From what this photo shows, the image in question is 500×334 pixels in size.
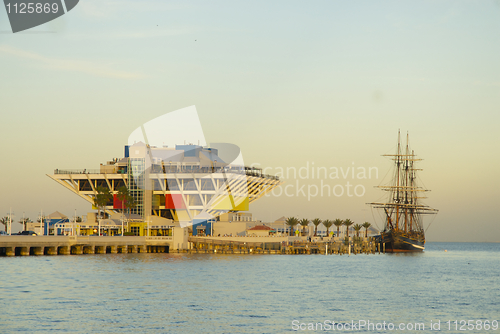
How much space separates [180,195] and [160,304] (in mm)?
84459

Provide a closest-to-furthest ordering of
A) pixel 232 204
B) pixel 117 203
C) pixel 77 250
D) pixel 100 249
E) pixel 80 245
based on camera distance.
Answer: pixel 80 245, pixel 77 250, pixel 100 249, pixel 117 203, pixel 232 204

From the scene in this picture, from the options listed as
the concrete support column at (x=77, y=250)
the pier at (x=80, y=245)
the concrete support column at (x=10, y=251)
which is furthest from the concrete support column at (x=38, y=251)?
the concrete support column at (x=77, y=250)

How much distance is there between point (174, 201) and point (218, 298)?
8133cm

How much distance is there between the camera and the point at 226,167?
12950cm

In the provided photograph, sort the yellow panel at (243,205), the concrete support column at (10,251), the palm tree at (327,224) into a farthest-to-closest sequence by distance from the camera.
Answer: the palm tree at (327,224) < the yellow panel at (243,205) < the concrete support column at (10,251)

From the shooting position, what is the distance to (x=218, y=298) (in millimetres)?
47625

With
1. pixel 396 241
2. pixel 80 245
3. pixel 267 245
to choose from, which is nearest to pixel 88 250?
pixel 80 245

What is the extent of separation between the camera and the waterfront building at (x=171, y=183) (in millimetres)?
123688

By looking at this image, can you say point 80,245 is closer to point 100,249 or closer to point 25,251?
point 100,249

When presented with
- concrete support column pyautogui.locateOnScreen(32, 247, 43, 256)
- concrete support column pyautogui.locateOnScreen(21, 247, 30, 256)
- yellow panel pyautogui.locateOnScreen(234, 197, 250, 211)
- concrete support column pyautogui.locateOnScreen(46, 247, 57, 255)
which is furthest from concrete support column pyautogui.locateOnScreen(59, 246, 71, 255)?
yellow panel pyautogui.locateOnScreen(234, 197, 250, 211)

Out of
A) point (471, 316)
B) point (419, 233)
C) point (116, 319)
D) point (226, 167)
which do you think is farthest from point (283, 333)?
point (419, 233)

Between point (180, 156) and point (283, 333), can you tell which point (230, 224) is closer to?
point (180, 156)

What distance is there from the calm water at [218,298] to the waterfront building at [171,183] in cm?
4881

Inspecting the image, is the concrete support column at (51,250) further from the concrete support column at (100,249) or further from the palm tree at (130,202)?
the palm tree at (130,202)
